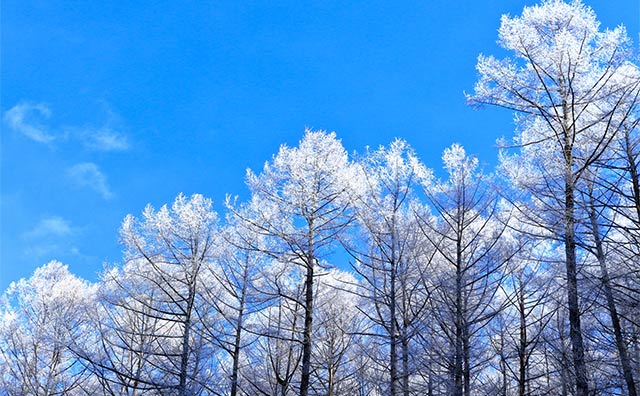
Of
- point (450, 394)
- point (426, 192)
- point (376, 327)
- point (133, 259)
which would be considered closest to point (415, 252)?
point (426, 192)

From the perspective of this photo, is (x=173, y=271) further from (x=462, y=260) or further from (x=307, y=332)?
(x=462, y=260)

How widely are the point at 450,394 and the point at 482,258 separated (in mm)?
2322

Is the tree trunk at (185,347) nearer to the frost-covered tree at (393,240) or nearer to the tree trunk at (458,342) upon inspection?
the frost-covered tree at (393,240)

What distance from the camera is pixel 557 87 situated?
9117 mm

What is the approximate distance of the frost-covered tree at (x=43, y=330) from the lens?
51.1ft

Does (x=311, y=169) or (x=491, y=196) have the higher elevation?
(x=311, y=169)

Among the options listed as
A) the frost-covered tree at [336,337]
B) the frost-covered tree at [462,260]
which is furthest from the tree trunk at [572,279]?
the frost-covered tree at [336,337]

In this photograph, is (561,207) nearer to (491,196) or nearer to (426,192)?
(491,196)

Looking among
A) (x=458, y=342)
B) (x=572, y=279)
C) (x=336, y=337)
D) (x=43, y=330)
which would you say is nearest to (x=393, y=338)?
(x=458, y=342)

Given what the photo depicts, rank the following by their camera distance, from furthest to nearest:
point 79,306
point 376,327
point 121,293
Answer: point 79,306 < point 376,327 < point 121,293

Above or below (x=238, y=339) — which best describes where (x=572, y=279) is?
above

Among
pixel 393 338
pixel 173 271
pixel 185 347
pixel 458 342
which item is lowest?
pixel 458 342

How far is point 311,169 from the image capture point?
1079cm

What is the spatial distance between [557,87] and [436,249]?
3685 millimetres
